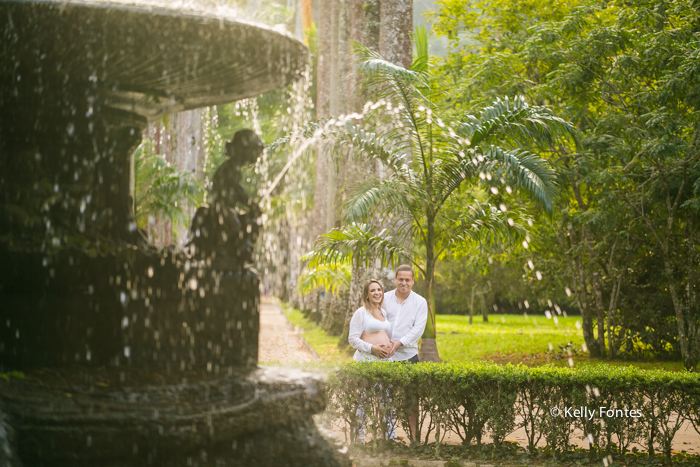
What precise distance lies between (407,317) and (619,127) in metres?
8.62

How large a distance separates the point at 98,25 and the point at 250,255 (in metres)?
1.69

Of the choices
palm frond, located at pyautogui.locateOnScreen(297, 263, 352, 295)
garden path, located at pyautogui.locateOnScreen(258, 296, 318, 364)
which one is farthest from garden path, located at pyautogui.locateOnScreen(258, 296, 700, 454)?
palm frond, located at pyautogui.locateOnScreen(297, 263, 352, 295)

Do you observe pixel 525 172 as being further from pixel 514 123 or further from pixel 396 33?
pixel 396 33

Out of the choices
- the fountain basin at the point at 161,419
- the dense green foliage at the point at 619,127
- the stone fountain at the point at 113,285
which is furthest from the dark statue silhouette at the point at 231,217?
the dense green foliage at the point at 619,127

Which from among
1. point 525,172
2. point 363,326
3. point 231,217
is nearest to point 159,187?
point 525,172

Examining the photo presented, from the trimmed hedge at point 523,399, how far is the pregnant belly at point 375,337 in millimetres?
214

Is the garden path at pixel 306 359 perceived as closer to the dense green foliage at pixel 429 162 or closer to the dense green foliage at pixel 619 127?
the dense green foliage at pixel 429 162

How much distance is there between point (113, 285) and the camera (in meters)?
4.07

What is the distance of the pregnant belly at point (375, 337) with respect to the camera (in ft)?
19.8

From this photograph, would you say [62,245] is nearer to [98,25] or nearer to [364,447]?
[98,25]

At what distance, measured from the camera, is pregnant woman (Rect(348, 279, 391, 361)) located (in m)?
5.91

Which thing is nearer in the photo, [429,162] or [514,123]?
[514,123]

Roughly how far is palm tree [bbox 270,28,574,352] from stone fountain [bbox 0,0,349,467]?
4134 mm

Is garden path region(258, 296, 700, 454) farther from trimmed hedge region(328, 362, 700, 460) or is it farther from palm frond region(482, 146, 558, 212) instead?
palm frond region(482, 146, 558, 212)
